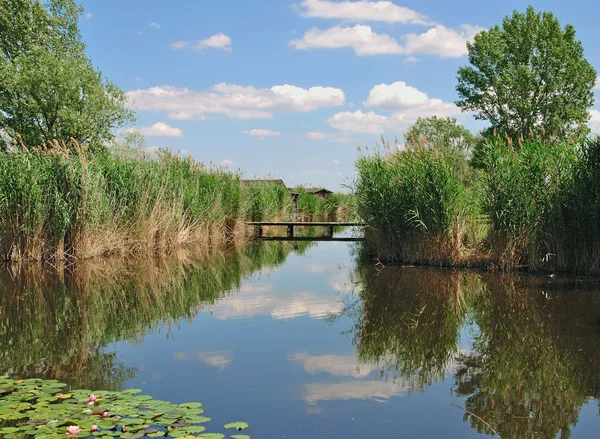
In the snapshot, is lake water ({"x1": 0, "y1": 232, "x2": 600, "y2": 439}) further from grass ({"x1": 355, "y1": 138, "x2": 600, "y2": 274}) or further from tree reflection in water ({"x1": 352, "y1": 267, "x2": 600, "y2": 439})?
grass ({"x1": 355, "y1": 138, "x2": 600, "y2": 274})

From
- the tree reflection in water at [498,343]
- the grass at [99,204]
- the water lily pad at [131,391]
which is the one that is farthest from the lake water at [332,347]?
the grass at [99,204]

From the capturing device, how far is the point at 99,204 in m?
13.7

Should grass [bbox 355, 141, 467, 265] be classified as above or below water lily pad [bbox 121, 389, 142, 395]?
above

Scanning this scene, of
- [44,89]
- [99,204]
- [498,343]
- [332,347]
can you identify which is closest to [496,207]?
[498,343]

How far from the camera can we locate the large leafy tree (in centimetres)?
2678

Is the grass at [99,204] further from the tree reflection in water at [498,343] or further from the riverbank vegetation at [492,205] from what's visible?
the tree reflection in water at [498,343]

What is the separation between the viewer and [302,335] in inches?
291

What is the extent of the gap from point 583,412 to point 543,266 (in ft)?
25.9

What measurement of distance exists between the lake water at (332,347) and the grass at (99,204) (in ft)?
4.94

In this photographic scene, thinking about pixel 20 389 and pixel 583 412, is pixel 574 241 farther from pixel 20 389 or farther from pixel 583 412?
pixel 20 389

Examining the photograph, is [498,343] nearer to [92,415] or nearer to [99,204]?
[92,415]

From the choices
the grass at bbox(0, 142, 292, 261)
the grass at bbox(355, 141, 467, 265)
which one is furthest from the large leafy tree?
the grass at bbox(355, 141, 467, 265)

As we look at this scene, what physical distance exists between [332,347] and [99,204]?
8.77 metres

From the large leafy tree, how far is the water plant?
23015 millimetres
